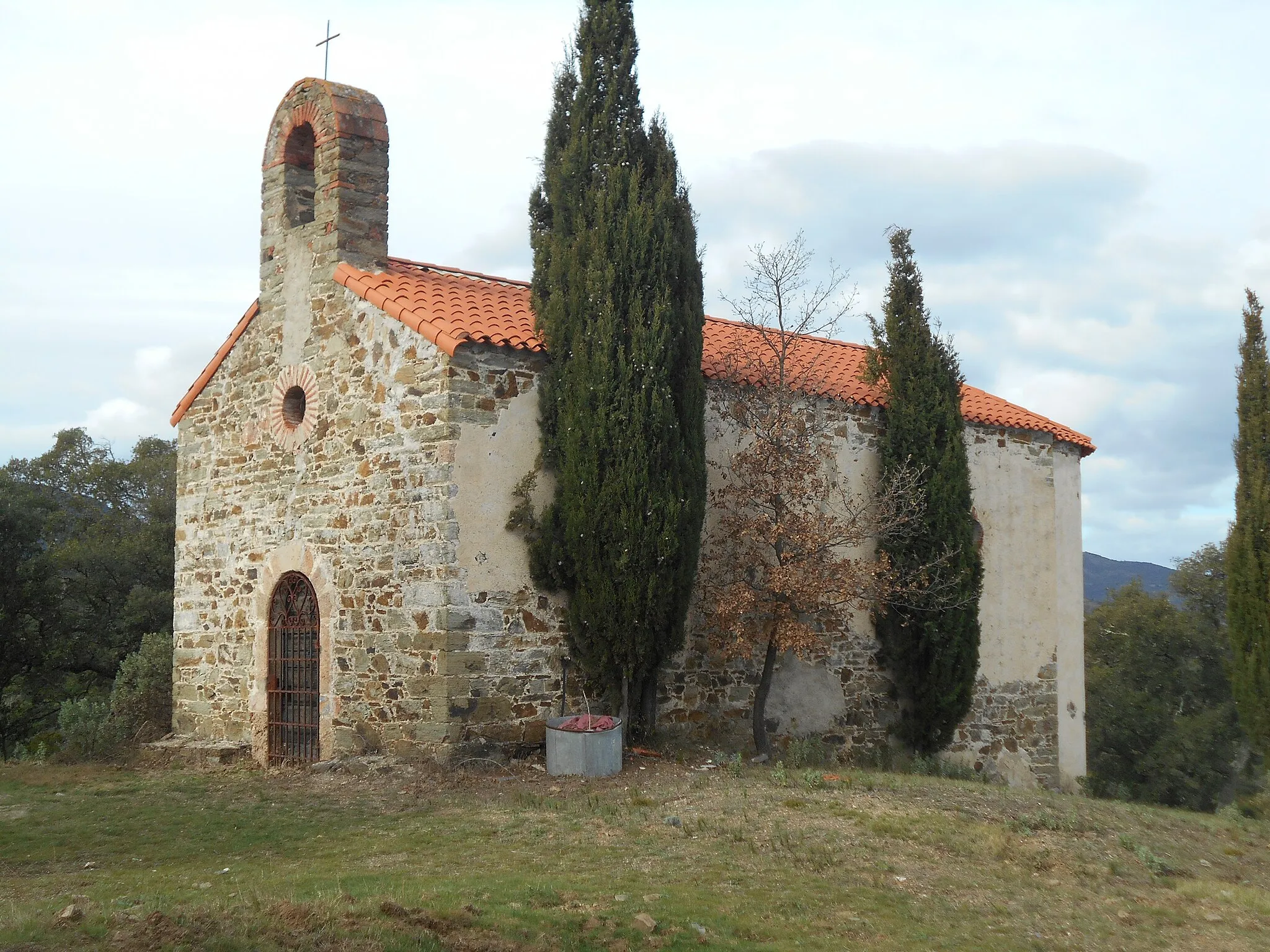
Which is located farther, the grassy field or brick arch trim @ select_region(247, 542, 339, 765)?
brick arch trim @ select_region(247, 542, 339, 765)

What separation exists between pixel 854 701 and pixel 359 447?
634 cm

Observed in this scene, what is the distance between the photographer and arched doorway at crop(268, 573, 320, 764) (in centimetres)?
1275

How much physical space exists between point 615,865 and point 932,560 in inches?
299

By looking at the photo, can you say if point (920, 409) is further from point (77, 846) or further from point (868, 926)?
point (77, 846)

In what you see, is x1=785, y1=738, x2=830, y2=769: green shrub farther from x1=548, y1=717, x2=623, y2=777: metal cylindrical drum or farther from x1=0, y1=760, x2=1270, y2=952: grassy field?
x1=548, y1=717, x2=623, y2=777: metal cylindrical drum

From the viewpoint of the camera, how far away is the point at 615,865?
787 centimetres

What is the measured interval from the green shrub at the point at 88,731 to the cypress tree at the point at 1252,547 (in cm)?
1431

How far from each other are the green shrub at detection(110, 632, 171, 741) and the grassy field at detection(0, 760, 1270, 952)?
11.1ft

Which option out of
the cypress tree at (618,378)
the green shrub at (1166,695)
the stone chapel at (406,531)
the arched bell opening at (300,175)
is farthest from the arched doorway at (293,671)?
the green shrub at (1166,695)

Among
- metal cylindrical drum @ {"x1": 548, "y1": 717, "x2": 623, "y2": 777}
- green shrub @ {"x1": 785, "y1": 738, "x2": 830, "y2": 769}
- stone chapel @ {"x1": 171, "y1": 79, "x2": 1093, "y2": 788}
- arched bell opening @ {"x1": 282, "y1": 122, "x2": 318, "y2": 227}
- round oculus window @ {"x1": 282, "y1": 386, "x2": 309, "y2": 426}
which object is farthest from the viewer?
arched bell opening @ {"x1": 282, "y1": 122, "x2": 318, "y2": 227}

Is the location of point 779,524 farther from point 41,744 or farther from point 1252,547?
point 41,744

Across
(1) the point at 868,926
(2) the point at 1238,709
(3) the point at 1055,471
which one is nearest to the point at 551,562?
(1) the point at 868,926

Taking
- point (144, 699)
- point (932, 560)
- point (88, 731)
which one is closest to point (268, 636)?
point (144, 699)

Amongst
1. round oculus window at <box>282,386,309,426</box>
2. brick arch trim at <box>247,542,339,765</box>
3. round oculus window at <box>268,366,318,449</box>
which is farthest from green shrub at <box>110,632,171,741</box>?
round oculus window at <box>282,386,309,426</box>
